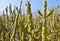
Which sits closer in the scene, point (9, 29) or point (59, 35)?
point (59, 35)

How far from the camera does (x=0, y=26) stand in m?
4.86

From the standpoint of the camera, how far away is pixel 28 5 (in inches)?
84.7

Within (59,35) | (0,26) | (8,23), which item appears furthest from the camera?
(8,23)

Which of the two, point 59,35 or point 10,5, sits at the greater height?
point 10,5

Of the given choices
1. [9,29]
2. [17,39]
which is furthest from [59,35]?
[9,29]

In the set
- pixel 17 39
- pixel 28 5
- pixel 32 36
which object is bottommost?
pixel 17 39

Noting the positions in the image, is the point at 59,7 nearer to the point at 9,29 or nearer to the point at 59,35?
the point at 9,29

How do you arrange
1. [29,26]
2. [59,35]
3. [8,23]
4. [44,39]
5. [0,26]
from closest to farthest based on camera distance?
[44,39] < [29,26] < [59,35] < [0,26] < [8,23]

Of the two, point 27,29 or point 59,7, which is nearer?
point 27,29

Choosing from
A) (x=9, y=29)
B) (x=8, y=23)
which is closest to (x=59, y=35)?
(x=9, y=29)

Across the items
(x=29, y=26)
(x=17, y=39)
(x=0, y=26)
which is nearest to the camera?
(x=29, y=26)

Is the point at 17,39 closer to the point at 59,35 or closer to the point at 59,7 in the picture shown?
the point at 59,35

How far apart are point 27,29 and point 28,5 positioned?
306 millimetres

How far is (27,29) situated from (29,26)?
8 cm
